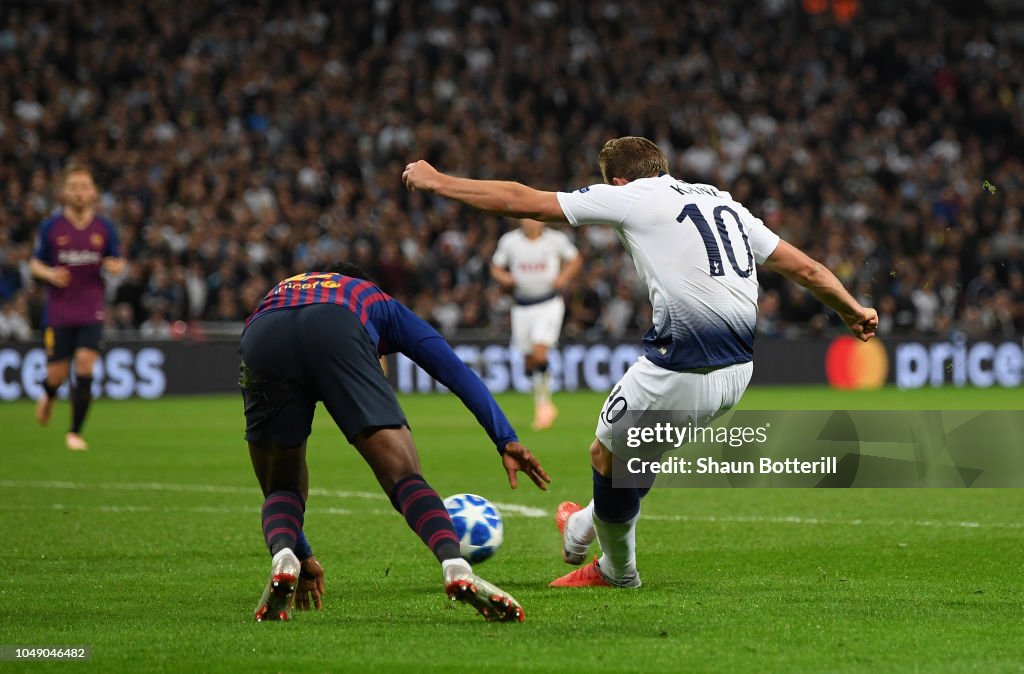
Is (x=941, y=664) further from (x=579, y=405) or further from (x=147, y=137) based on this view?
(x=147, y=137)

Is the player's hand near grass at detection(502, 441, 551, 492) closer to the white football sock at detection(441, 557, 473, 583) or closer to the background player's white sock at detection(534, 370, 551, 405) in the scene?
the white football sock at detection(441, 557, 473, 583)

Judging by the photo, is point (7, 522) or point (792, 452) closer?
point (7, 522)

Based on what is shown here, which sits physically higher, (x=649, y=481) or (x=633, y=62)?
(x=633, y=62)

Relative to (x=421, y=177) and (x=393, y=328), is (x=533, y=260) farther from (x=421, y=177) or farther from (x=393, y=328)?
(x=421, y=177)

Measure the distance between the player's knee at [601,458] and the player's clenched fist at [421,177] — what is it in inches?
56.3

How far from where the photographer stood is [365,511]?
9.93m

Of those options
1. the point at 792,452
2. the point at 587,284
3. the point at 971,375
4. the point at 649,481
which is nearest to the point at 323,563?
the point at 649,481

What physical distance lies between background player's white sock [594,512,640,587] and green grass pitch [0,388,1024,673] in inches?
4.5

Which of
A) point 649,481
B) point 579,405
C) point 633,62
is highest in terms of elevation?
point 633,62

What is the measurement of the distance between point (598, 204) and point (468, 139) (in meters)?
20.7

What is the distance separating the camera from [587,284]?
24922mm

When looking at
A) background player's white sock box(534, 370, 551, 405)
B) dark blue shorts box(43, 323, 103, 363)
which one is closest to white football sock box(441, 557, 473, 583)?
dark blue shorts box(43, 323, 103, 363)

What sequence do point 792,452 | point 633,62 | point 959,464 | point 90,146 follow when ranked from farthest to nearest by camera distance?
point 633,62 < point 90,146 < point 792,452 < point 959,464

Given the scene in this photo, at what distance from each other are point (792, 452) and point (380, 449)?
8.40 metres
